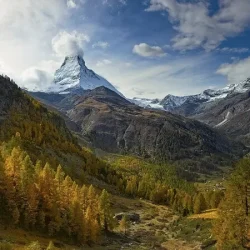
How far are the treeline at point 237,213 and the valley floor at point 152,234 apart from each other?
2685cm

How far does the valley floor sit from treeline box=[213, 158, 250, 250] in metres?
26.9

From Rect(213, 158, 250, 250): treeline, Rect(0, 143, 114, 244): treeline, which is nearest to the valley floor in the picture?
Rect(0, 143, 114, 244): treeline

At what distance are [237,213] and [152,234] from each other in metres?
59.8

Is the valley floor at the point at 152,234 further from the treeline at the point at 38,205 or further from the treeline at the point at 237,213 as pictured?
the treeline at the point at 237,213

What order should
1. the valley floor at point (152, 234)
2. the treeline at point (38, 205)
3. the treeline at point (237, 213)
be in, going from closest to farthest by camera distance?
the treeline at point (237, 213) < the valley floor at point (152, 234) < the treeline at point (38, 205)

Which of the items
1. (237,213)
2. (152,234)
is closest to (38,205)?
(237,213)

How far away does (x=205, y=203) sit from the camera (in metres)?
166

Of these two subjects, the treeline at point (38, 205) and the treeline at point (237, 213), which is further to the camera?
the treeline at point (38, 205)

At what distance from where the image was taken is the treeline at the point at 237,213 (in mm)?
72500

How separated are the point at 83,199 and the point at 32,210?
2716cm

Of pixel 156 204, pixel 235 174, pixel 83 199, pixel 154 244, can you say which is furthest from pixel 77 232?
pixel 156 204

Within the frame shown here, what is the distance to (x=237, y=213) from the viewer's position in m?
73.6

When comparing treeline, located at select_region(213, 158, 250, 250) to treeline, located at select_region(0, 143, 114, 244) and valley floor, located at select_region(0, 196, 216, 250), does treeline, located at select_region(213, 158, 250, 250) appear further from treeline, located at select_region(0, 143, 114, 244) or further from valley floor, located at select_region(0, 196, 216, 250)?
treeline, located at select_region(0, 143, 114, 244)

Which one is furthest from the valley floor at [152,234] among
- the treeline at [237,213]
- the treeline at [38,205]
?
the treeline at [237,213]
